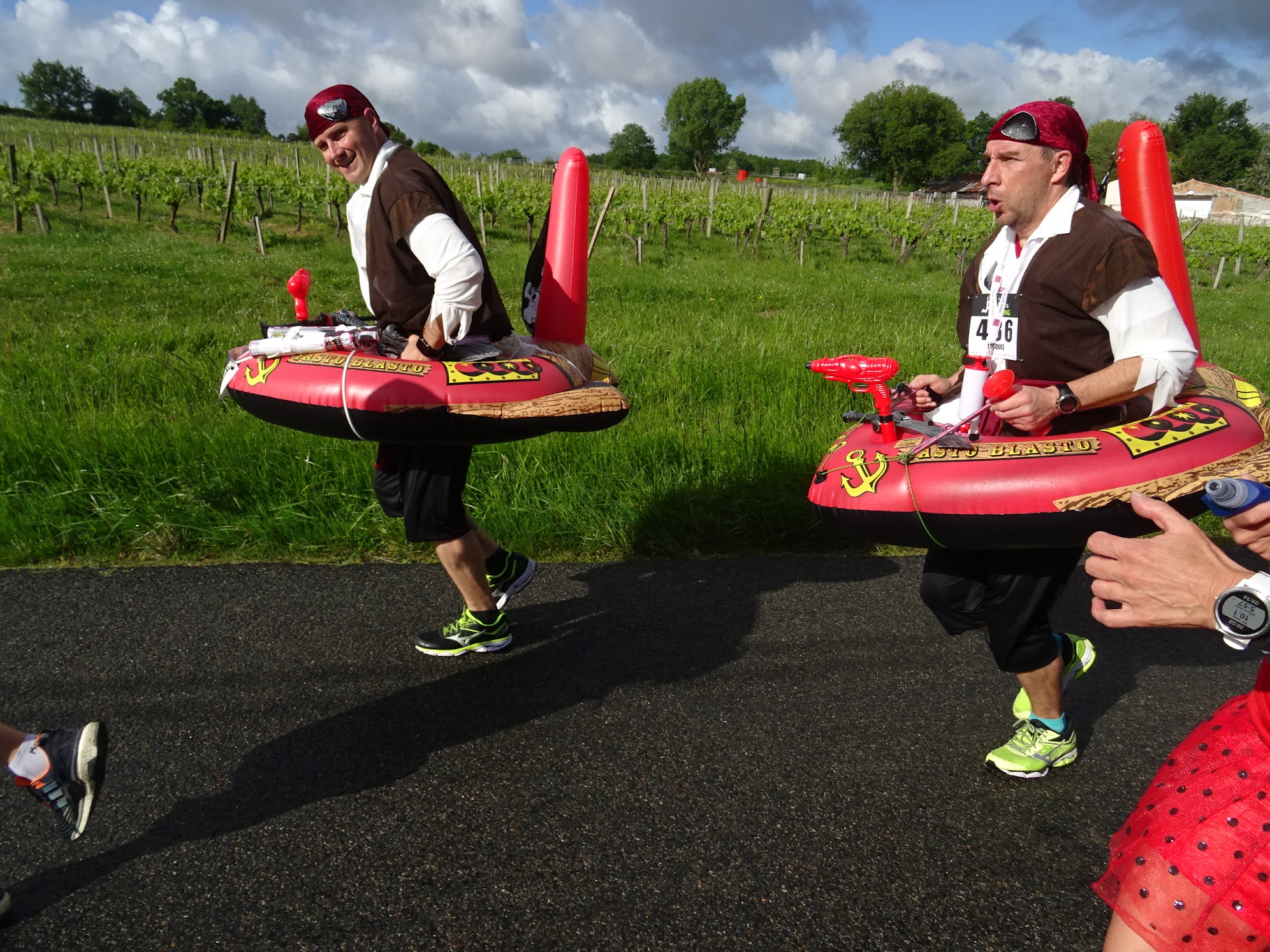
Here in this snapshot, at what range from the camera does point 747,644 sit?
11.3 ft

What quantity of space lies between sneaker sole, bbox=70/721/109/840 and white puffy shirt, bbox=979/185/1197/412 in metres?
2.83

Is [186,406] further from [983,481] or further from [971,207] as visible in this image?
[971,207]

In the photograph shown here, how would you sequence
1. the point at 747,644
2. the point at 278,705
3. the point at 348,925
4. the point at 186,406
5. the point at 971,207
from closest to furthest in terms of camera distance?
the point at 348,925
the point at 278,705
the point at 747,644
the point at 186,406
the point at 971,207

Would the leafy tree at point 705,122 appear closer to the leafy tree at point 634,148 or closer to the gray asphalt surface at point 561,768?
the leafy tree at point 634,148

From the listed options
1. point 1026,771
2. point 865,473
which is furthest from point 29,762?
point 1026,771

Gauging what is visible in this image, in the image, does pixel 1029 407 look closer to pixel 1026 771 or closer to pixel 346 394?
pixel 1026 771

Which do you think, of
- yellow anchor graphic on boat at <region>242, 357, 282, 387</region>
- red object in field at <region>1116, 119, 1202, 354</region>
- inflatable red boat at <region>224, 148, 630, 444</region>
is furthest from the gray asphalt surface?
red object in field at <region>1116, 119, 1202, 354</region>

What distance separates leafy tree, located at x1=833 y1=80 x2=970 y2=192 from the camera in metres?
83.7

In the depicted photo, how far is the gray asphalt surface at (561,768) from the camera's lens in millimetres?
2082

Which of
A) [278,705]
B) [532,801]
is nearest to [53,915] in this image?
[278,705]

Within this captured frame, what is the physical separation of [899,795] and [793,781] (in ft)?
1.03

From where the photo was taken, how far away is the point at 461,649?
3330 millimetres

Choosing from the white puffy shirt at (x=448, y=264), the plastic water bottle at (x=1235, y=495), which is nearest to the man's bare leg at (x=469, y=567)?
the white puffy shirt at (x=448, y=264)

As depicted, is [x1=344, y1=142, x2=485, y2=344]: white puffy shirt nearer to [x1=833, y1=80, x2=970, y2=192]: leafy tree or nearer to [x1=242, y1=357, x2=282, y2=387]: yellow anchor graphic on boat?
[x1=242, y1=357, x2=282, y2=387]: yellow anchor graphic on boat
